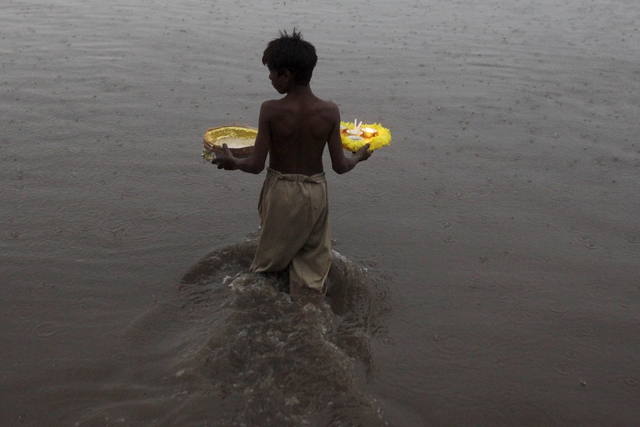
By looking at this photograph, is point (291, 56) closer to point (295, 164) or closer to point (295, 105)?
point (295, 105)

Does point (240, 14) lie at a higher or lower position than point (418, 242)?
higher

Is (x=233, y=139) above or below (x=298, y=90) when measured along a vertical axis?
below

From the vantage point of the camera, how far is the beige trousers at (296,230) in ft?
13.4

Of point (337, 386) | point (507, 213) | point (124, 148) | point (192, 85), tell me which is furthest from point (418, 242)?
point (192, 85)

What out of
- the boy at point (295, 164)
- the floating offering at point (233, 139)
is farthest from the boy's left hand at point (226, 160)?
the floating offering at point (233, 139)

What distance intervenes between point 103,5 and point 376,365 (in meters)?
11.3

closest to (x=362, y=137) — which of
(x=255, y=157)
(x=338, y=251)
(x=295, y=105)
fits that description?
(x=295, y=105)

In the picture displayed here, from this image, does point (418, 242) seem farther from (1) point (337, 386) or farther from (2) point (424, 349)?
(1) point (337, 386)

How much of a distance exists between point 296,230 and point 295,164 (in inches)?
16.3

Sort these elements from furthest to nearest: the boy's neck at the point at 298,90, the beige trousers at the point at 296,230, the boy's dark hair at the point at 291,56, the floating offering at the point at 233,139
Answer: the floating offering at the point at 233,139 → the beige trousers at the point at 296,230 → the boy's neck at the point at 298,90 → the boy's dark hair at the point at 291,56

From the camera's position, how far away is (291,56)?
371 cm

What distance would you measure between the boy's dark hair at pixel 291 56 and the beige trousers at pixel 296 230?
2.13 feet

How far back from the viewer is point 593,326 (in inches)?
173

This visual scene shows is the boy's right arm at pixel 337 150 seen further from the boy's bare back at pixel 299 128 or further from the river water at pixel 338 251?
the river water at pixel 338 251
